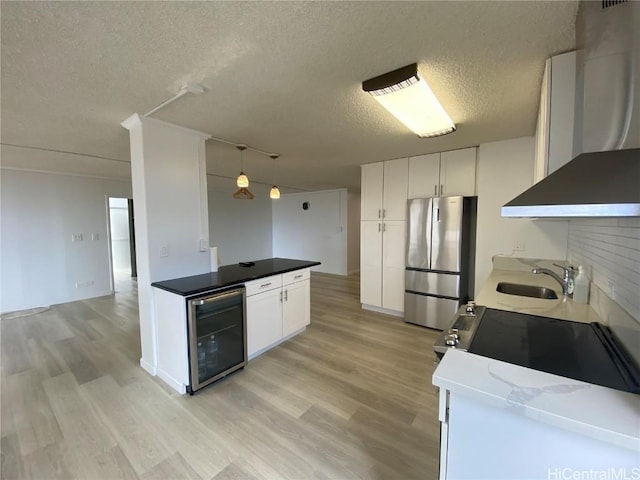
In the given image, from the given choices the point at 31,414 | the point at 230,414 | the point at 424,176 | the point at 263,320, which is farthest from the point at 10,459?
the point at 424,176

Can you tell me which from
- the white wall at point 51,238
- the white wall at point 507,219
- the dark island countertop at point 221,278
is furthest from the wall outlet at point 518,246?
the white wall at point 51,238

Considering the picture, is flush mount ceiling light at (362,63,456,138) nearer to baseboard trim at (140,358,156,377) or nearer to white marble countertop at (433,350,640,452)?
white marble countertop at (433,350,640,452)

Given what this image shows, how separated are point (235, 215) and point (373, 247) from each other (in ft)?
15.9

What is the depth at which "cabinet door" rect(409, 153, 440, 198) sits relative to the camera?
3535mm

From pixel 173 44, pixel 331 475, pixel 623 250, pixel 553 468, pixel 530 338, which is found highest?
pixel 173 44

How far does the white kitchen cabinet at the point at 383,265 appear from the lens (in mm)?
3912

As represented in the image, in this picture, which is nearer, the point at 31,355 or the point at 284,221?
the point at 31,355

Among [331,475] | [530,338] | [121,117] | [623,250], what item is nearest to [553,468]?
[530,338]

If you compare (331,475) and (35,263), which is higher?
(35,263)

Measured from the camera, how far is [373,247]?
13.7ft

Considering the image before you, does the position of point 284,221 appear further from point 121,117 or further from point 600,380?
point 600,380

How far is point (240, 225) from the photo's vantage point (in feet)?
25.4

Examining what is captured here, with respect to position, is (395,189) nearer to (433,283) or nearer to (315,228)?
(433,283)

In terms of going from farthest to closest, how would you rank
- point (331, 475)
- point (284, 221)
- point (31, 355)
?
point (284, 221), point (31, 355), point (331, 475)
